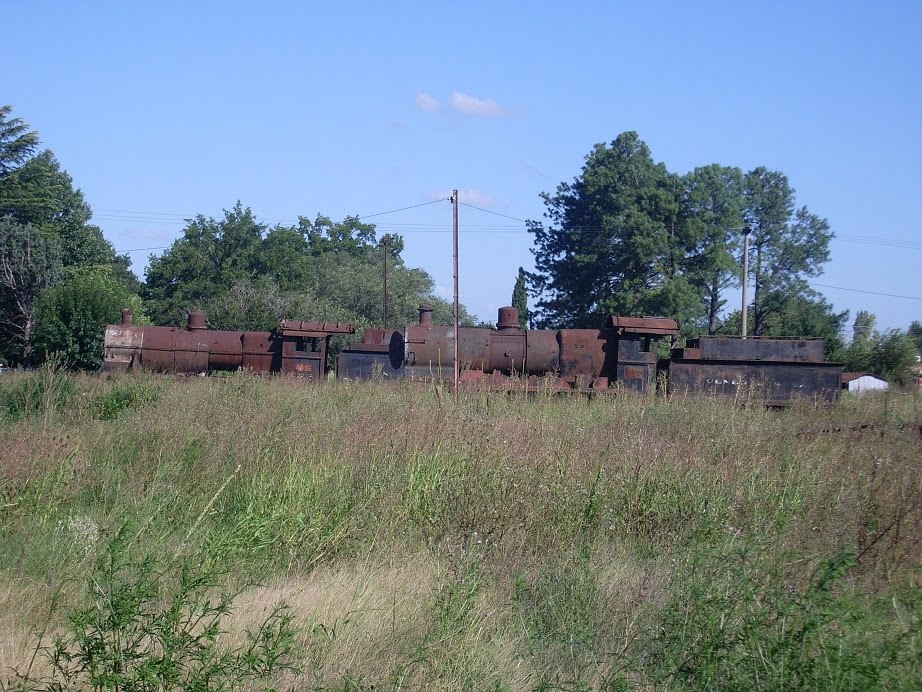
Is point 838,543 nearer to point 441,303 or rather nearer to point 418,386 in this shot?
point 418,386

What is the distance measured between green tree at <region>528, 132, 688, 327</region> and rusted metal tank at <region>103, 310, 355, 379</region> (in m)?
25.4

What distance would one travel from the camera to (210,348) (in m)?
22.5

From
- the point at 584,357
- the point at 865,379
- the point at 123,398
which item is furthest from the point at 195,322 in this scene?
the point at 865,379

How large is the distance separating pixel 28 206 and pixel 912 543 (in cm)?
5693

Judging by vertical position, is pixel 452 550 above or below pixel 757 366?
below

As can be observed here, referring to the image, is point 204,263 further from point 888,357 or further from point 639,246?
point 888,357

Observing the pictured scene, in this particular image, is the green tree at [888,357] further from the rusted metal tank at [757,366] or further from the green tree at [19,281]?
the green tree at [19,281]

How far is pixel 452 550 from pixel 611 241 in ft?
141

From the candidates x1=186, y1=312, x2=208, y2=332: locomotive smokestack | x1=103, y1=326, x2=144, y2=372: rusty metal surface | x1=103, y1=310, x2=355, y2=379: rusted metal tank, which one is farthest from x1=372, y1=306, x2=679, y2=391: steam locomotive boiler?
x1=103, y1=326, x2=144, y2=372: rusty metal surface

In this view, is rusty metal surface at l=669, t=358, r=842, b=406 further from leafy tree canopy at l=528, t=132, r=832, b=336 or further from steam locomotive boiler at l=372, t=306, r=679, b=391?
leafy tree canopy at l=528, t=132, r=832, b=336

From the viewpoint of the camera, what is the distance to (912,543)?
5.75 m

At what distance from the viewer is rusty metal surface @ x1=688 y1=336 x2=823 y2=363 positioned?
58.9 ft

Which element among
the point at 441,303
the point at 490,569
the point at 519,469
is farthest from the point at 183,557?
the point at 441,303

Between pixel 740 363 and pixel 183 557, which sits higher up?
pixel 740 363
